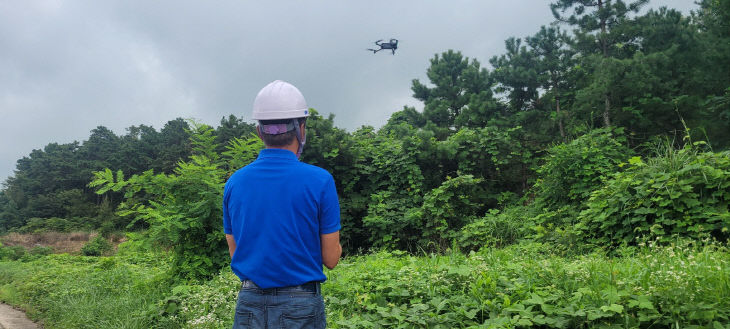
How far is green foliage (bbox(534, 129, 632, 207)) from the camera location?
930cm

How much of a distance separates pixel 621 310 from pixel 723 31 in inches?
648

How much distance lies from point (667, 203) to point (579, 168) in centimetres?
344

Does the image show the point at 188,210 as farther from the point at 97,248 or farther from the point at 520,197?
the point at 97,248

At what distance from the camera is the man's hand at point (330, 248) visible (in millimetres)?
2008

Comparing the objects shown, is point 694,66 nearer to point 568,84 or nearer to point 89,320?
point 568,84

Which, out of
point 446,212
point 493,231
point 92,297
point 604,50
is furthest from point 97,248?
point 604,50

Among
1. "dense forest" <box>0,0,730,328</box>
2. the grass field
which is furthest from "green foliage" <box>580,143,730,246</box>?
the grass field

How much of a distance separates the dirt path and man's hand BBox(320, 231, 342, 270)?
23.8ft

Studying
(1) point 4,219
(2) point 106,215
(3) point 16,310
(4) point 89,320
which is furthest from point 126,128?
(4) point 89,320

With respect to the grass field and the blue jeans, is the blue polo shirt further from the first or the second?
the grass field

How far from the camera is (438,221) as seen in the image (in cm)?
1112

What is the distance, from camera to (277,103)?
1.97m

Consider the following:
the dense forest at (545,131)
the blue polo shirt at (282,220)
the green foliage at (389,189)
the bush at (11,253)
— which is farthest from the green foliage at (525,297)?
the bush at (11,253)

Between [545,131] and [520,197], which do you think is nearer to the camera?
[520,197]
